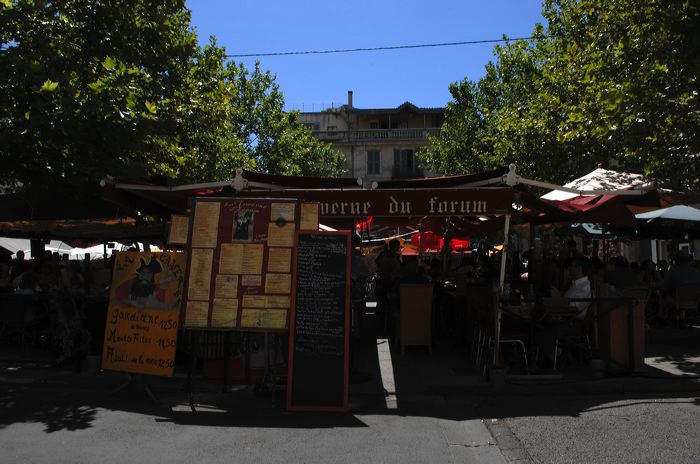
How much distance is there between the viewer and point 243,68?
35.8m

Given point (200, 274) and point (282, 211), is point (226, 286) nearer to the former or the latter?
point (200, 274)

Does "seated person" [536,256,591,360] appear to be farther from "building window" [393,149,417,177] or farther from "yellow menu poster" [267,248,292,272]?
"building window" [393,149,417,177]

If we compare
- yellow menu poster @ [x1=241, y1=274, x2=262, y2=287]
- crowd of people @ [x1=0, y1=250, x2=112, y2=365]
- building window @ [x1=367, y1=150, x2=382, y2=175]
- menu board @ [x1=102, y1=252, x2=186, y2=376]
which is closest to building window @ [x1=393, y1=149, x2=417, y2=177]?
building window @ [x1=367, y1=150, x2=382, y2=175]

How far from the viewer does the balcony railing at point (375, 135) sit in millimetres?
55562

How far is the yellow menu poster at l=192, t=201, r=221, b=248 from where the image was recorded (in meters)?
7.12

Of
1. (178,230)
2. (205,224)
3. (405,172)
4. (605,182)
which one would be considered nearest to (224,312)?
(205,224)

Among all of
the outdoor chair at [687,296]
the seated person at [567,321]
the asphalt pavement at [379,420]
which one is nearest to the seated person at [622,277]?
the outdoor chair at [687,296]

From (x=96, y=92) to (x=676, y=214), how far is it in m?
11.0

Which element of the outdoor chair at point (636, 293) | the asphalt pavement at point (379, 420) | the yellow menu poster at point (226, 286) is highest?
the outdoor chair at point (636, 293)

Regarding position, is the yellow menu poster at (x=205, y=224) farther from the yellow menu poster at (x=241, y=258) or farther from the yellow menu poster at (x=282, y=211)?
the yellow menu poster at (x=282, y=211)

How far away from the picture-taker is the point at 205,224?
23.5 ft

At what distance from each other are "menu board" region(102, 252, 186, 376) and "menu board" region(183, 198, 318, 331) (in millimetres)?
389

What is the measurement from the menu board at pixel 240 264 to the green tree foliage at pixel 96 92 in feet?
10.9

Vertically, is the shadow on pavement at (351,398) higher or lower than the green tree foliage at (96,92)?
lower
